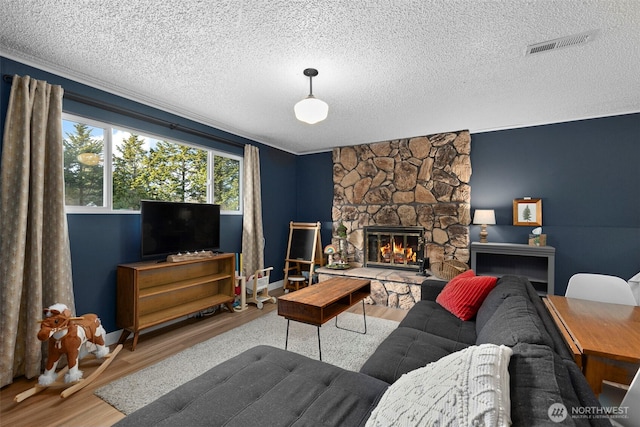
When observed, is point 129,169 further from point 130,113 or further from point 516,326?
point 516,326

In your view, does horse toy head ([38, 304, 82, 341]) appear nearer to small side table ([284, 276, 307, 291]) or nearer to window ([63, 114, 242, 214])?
window ([63, 114, 242, 214])

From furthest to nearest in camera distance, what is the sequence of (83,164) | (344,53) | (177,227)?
(177,227) → (83,164) → (344,53)

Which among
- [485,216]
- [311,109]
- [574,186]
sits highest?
[311,109]

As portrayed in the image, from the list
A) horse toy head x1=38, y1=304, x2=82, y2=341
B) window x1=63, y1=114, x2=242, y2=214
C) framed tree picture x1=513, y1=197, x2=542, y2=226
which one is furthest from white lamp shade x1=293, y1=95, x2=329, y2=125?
framed tree picture x1=513, y1=197, x2=542, y2=226

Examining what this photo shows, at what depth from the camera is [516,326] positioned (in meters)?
1.27

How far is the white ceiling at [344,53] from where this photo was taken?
1.78 meters

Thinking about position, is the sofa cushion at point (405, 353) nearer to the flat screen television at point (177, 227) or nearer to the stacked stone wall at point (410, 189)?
the flat screen television at point (177, 227)

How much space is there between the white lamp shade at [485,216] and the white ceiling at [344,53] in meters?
1.28

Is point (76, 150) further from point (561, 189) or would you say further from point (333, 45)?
point (561, 189)

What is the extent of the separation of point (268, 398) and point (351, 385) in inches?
15.6

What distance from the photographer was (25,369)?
7.24ft

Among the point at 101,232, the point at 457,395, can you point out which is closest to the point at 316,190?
the point at 101,232

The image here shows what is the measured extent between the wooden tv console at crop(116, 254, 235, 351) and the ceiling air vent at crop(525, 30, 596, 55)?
12.0 ft

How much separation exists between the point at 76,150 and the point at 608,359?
409 centimetres
